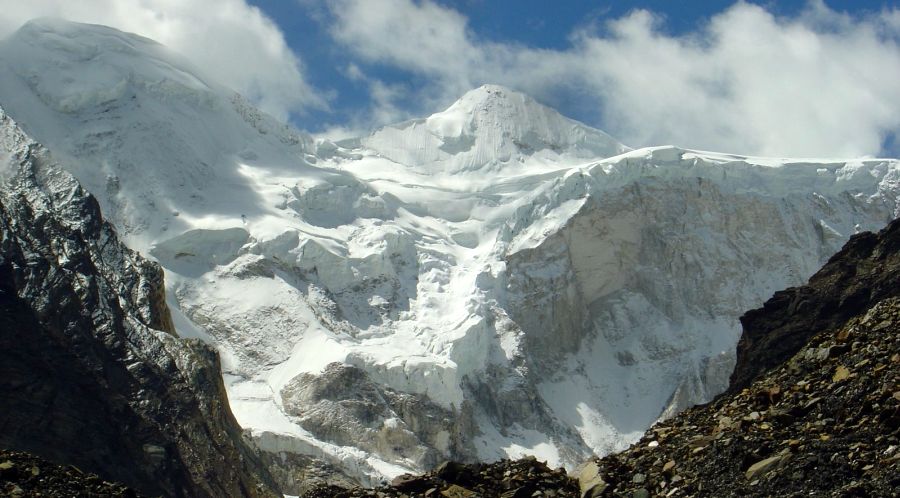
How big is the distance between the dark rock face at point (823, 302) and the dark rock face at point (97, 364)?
139 ft

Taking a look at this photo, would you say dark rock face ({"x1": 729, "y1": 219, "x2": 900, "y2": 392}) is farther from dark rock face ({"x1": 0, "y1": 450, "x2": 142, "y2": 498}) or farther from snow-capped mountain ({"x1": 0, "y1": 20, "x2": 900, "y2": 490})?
snow-capped mountain ({"x1": 0, "y1": 20, "x2": 900, "y2": 490})

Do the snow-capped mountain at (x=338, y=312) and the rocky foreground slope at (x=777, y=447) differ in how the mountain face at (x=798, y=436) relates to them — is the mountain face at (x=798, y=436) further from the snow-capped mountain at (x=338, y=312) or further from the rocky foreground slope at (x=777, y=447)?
the snow-capped mountain at (x=338, y=312)

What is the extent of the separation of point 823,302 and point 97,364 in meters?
54.8

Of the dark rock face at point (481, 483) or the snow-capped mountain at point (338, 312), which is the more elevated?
the snow-capped mountain at point (338, 312)

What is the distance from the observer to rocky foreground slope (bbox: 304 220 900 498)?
28438 millimetres

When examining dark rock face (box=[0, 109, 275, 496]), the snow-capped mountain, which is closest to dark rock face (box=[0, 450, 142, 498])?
dark rock face (box=[0, 109, 275, 496])

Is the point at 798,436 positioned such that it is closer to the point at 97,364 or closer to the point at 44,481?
the point at 44,481

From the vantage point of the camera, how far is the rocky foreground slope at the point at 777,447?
1120 inches

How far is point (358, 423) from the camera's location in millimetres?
153875

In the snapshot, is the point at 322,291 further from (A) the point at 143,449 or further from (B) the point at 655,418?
(A) the point at 143,449

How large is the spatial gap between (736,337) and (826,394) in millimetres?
165905

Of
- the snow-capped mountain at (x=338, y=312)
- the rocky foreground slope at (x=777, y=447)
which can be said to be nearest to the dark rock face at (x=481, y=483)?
the rocky foreground slope at (x=777, y=447)

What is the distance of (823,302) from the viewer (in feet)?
259

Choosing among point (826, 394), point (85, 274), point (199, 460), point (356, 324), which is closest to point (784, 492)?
point (826, 394)
